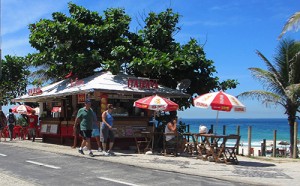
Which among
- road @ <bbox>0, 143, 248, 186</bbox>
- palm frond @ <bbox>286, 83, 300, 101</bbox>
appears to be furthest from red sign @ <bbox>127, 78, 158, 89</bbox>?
palm frond @ <bbox>286, 83, 300, 101</bbox>

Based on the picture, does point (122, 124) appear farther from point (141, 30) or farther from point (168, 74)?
point (141, 30)

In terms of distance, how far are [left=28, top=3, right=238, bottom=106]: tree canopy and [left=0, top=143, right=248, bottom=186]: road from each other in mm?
6306

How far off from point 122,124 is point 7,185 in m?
8.79

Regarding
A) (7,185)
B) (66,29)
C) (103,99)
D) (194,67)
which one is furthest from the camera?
(194,67)

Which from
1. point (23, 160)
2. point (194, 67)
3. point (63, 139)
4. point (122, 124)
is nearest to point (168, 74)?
point (194, 67)

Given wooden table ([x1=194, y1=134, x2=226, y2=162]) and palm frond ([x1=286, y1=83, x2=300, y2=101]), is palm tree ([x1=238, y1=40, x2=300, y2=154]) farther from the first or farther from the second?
wooden table ([x1=194, y1=134, x2=226, y2=162])

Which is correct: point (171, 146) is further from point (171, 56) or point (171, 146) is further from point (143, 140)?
point (171, 56)

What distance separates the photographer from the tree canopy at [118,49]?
62.2 feet

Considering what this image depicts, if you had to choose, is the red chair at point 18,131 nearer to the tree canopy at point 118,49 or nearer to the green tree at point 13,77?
the tree canopy at point 118,49

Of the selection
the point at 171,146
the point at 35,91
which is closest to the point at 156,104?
the point at 171,146

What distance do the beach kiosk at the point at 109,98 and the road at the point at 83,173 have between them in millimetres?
3847

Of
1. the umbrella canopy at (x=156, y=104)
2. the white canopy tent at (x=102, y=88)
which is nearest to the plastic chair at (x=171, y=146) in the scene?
the umbrella canopy at (x=156, y=104)

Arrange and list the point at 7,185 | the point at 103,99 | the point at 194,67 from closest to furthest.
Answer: the point at 7,185
the point at 103,99
the point at 194,67

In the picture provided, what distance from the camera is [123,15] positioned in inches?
814
